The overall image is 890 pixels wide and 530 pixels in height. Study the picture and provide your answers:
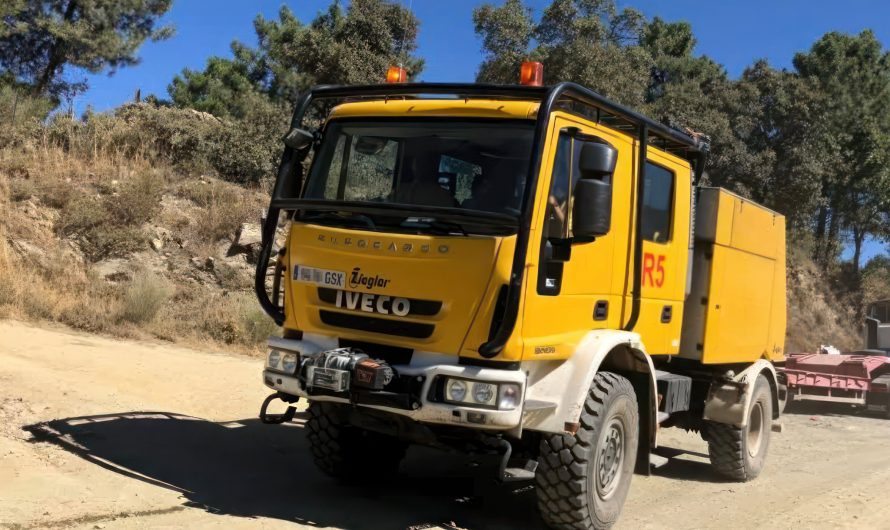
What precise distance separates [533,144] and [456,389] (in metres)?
1.54

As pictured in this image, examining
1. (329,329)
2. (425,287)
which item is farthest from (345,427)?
(425,287)

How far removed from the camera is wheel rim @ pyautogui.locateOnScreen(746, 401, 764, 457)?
26.7 feet

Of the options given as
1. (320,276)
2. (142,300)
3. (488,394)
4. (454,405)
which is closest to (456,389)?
(454,405)

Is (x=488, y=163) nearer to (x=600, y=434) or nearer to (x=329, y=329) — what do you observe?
(x=329, y=329)

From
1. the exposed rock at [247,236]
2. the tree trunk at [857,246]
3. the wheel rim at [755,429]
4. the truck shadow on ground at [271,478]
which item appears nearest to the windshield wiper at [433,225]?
the truck shadow on ground at [271,478]

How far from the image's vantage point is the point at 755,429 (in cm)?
822

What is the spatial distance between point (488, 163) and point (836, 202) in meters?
29.6

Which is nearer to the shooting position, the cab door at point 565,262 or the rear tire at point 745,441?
the cab door at point 565,262

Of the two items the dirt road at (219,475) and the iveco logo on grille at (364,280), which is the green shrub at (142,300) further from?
the iveco logo on grille at (364,280)

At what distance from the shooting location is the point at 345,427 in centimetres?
605

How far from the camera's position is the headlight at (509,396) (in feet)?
14.8

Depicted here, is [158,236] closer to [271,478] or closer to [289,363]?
[271,478]

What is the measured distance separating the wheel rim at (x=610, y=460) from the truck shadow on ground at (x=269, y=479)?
1.97 feet

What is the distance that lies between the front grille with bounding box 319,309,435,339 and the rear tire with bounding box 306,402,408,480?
980mm
